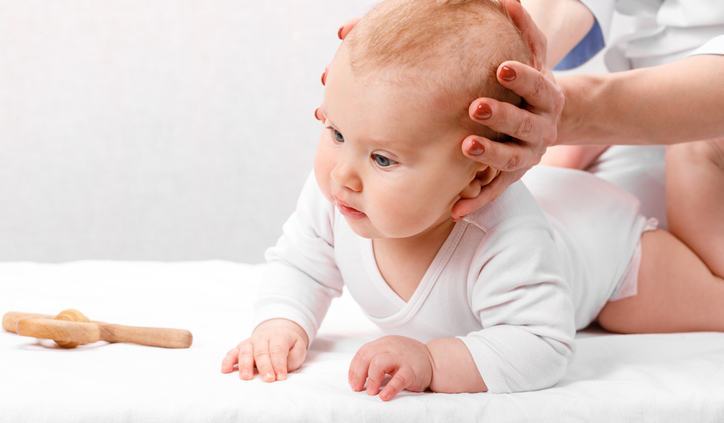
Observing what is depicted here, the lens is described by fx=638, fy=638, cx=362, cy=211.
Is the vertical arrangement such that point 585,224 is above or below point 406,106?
below

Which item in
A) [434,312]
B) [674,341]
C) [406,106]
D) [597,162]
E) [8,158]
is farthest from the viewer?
[8,158]

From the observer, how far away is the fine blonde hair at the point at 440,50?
0.64 m

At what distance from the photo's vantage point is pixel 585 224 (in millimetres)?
969

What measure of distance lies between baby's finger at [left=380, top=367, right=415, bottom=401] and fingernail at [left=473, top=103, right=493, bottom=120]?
0.28 metres

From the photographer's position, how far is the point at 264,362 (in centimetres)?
73

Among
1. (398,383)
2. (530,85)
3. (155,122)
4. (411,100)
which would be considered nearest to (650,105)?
(530,85)

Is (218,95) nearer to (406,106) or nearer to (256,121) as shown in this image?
(256,121)

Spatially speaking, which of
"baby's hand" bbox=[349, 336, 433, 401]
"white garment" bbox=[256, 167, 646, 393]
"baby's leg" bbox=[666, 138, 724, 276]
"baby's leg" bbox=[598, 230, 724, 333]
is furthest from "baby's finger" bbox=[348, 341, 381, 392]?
"baby's leg" bbox=[666, 138, 724, 276]

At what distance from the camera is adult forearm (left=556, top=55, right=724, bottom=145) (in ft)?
2.72

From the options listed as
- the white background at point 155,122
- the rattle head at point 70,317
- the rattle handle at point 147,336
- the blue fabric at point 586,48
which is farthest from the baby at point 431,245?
the white background at point 155,122

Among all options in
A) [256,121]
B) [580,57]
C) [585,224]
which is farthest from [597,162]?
[256,121]

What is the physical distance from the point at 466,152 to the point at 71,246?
1898mm

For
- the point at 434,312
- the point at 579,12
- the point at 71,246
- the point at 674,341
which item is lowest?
the point at 71,246

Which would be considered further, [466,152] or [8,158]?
[8,158]
